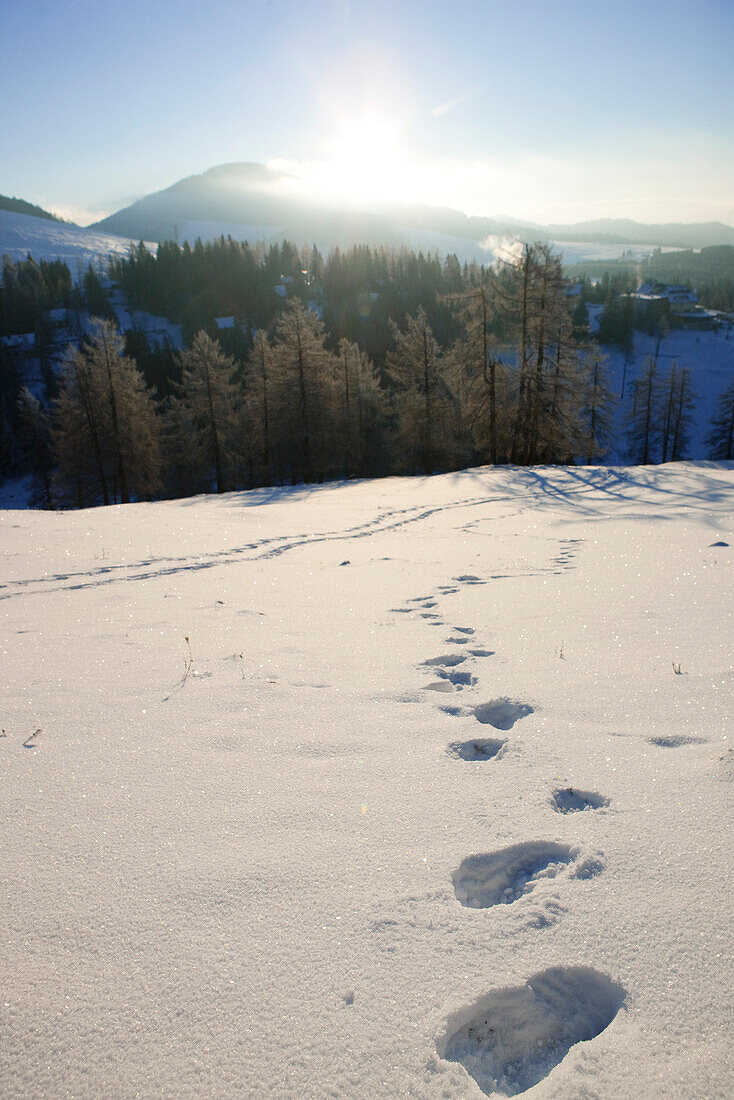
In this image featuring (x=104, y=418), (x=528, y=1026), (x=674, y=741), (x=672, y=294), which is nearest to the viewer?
(x=528, y=1026)

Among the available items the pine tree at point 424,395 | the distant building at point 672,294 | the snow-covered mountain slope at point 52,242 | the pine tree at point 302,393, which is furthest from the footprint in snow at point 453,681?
the snow-covered mountain slope at point 52,242

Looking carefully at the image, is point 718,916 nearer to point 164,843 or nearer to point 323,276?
point 164,843

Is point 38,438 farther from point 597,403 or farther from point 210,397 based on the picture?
point 597,403

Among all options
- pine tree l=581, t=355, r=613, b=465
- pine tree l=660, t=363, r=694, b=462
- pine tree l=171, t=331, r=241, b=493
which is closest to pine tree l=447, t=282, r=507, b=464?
pine tree l=171, t=331, r=241, b=493

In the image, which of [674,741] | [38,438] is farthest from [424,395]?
[38,438]

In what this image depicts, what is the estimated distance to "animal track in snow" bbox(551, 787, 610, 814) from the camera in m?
2.00

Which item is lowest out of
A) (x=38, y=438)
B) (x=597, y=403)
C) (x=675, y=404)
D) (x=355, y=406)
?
(x=38, y=438)

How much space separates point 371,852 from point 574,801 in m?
0.86

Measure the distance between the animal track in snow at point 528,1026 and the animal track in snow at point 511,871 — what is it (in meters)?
0.27

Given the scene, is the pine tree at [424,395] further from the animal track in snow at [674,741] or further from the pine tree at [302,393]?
the animal track in snow at [674,741]

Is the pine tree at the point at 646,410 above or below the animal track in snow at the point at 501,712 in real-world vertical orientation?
below

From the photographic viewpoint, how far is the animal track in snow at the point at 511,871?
1.65m

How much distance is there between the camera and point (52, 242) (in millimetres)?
172000

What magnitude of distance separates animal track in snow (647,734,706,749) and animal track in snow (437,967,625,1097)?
50.7 inches
